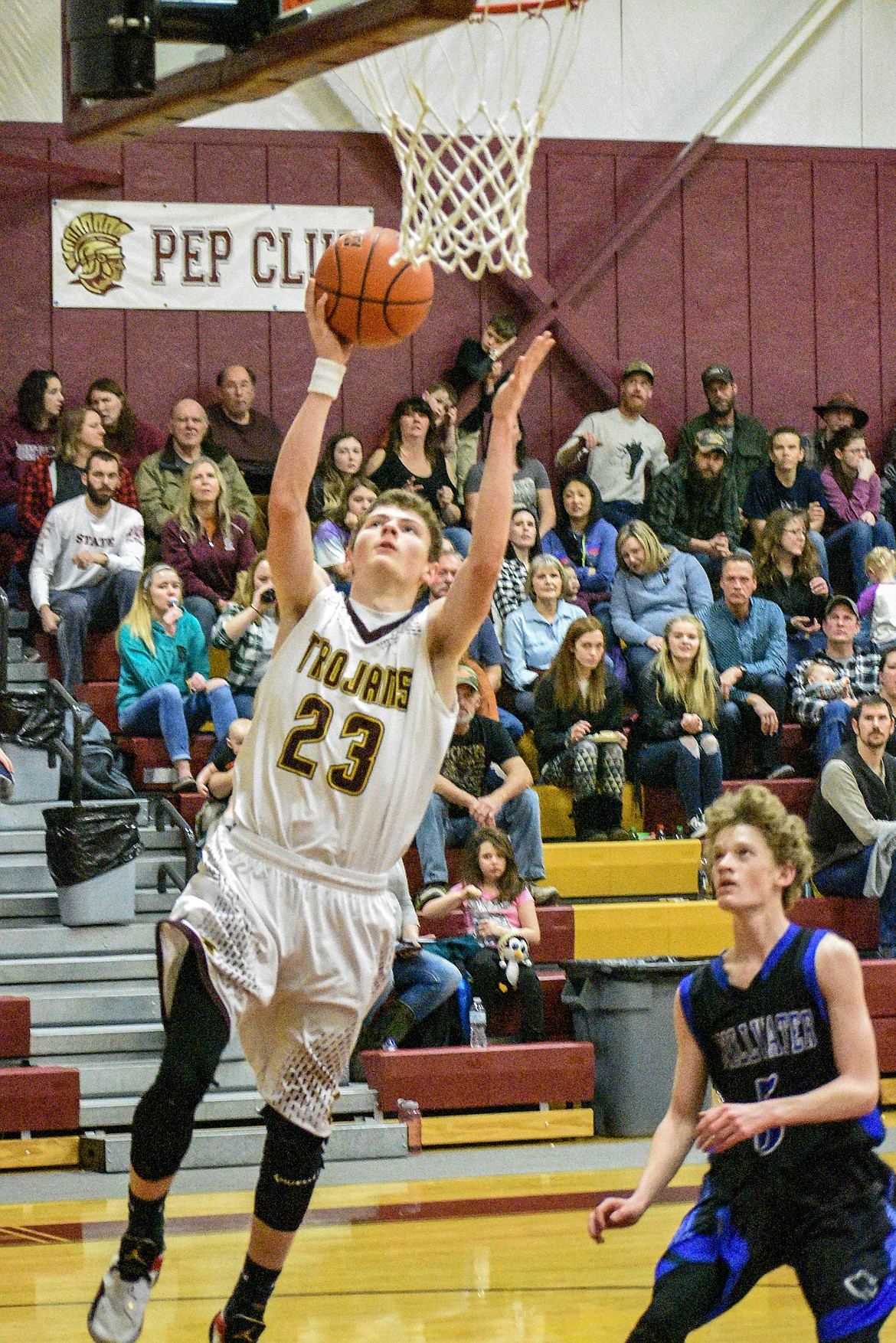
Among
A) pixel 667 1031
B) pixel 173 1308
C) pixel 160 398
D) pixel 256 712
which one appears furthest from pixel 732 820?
pixel 160 398

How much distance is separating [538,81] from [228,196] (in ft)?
7.76

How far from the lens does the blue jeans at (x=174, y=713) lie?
883 cm

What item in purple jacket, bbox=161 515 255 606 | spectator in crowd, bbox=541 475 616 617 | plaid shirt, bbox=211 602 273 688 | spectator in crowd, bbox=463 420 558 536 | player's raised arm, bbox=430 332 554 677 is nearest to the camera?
player's raised arm, bbox=430 332 554 677

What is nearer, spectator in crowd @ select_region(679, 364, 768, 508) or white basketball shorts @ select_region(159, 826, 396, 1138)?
white basketball shorts @ select_region(159, 826, 396, 1138)

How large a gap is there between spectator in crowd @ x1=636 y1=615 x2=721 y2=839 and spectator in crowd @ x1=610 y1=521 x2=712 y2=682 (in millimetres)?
581

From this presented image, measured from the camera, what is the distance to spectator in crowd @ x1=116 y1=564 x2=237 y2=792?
8.86 m

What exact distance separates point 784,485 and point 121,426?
4.41 m

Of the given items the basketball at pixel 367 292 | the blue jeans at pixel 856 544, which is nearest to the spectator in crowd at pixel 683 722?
the blue jeans at pixel 856 544

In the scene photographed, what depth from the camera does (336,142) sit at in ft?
42.0

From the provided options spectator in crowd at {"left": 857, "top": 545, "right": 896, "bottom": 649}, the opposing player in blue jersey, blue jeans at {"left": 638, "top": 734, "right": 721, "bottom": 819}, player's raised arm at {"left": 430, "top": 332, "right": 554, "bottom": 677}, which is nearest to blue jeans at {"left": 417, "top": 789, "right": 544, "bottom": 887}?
blue jeans at {"left": 638, "top": 734, "right": 721, "bottom": 819}

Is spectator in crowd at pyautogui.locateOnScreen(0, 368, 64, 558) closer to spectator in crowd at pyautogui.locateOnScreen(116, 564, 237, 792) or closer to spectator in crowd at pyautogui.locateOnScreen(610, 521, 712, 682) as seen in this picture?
spectator in crowd at pyautogui.locateOnScreen(116, 564, 237, 792)

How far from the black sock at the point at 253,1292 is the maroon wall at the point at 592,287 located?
8.94 m

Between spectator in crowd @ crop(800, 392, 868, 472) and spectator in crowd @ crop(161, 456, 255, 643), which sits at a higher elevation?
spectator in crowd @ crop(800, 392, 868, 472)

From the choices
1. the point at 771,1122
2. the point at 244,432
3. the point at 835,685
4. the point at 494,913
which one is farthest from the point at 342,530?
the point at 771,1122
